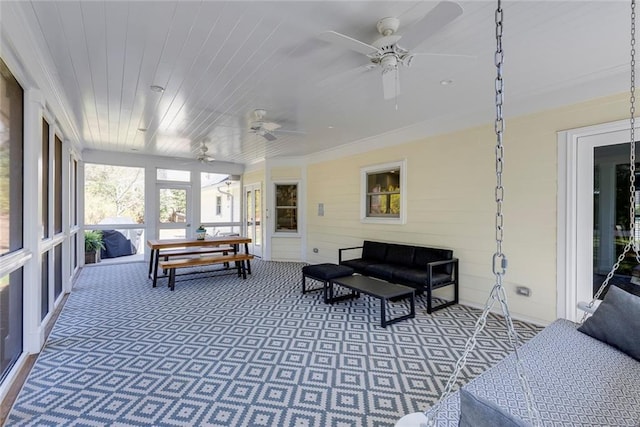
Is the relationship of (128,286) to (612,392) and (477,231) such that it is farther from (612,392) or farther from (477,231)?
(612,392)

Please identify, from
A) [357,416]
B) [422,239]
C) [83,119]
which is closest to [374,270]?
[422,239]

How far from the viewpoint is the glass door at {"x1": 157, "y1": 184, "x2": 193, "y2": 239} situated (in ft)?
25.0

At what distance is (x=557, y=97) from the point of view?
3.30 m

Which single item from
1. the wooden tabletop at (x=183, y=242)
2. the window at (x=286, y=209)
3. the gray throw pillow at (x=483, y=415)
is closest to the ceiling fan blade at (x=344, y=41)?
the gray throw pillow at (x=483, y=415)

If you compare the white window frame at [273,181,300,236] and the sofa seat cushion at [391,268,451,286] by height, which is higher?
the white window frame at [273,181,300,236]

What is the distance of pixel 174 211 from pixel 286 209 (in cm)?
292

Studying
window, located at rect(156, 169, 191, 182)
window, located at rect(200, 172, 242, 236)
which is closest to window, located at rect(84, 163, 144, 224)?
window, located at rect(156, 169, 191, 182)

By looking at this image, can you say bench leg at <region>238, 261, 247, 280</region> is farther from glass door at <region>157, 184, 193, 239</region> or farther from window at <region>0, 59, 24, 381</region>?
window at <region>0, 59, 24, 381</region>

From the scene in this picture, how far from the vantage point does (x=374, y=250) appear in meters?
5.23

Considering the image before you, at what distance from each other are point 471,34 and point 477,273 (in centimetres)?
295

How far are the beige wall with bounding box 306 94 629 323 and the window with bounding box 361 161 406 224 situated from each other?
0.40ft

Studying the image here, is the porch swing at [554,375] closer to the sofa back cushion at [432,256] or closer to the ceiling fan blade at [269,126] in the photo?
the sofa back cushion at [432,256]

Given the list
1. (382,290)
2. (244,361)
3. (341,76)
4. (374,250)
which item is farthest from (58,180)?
(374,250)

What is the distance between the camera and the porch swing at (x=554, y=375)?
3.86ft
